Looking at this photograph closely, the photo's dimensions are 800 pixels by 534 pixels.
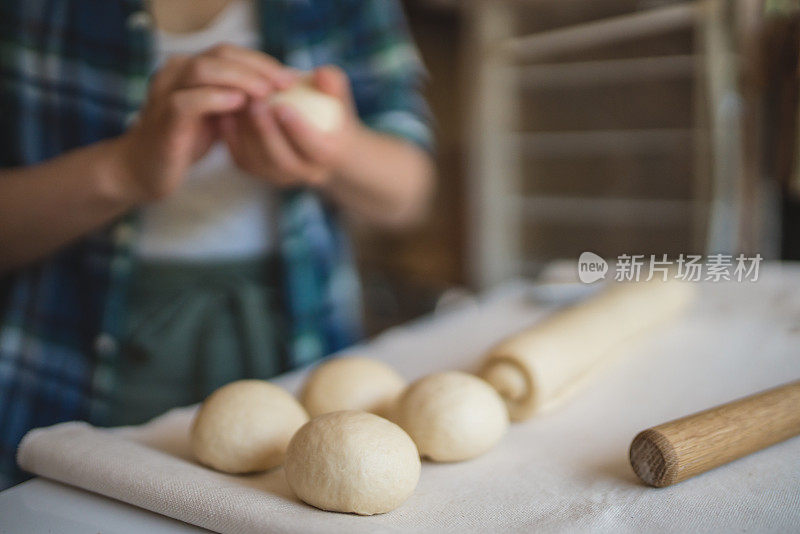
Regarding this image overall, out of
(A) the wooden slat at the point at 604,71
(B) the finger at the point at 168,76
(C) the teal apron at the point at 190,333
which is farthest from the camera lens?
(A) the wooden slat at the point at 604,71

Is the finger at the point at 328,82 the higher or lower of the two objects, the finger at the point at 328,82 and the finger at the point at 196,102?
the higher

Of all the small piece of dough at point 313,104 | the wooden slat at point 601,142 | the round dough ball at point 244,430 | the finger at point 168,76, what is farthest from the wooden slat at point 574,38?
the round dough ball at point 244,430

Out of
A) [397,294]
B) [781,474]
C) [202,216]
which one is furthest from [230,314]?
[397,294]

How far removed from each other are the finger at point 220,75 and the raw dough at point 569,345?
0.31 meters

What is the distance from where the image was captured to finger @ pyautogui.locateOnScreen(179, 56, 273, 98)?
0.50 m

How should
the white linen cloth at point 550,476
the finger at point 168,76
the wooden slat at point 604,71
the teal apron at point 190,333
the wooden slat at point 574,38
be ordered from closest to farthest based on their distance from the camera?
the white linen cloth at point 550,476 → the finger at point 168,76 → the teal apron at point 190,333 → the wooden slat at point 574,38 → the wooden slat at point 604,71

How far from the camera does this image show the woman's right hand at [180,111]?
1.64 feet

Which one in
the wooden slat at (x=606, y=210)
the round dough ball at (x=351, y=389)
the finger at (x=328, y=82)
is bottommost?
the wooden slat at (x=606, y=210)

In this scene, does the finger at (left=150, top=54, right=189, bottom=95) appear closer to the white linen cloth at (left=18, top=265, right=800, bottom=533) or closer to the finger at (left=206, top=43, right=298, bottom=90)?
the finger at (left=206, top=43, right=298, bottom=90)

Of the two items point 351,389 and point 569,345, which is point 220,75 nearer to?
point 351,389

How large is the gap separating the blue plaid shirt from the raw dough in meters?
0.27

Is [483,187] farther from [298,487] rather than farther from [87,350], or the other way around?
[298,487]

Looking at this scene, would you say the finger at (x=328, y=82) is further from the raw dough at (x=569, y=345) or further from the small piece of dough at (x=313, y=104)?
the raw dough at (x=569, y=345)

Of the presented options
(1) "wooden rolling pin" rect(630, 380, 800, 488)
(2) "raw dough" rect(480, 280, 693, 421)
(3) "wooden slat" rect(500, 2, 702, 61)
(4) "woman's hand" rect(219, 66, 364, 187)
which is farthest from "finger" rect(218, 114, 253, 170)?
(3) "wooden slat" rect(500, 2, 702, 61)
